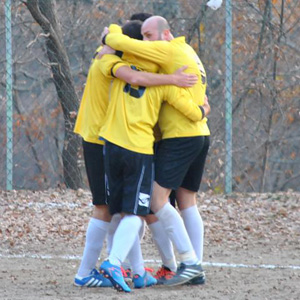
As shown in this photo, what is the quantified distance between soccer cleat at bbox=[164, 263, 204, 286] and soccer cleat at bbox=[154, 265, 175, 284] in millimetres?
107

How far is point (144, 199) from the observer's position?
555cm

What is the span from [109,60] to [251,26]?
20.8ft

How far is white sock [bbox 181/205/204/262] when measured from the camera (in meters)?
6.07

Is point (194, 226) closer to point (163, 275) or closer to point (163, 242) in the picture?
point (163, 242)

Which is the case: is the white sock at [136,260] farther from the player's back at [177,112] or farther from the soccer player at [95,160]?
the player's back at [177,112]

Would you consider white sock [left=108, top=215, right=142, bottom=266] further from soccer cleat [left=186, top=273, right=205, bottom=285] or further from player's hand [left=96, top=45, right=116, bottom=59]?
player's hand [left=96, top=45, right=116, bottom=59]

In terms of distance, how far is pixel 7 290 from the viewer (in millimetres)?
5660

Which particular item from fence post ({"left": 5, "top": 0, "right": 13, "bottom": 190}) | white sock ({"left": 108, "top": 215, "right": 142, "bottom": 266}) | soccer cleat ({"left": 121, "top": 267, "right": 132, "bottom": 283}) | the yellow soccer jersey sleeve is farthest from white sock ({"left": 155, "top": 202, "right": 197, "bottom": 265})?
fence post ({"left": 5, "top": 0, "right": 13, "bottom": 190})

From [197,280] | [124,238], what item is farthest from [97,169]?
[197,280]

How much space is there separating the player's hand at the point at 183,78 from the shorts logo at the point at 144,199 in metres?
0.74

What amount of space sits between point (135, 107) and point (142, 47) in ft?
1.26

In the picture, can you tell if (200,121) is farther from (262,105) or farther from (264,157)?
(264,157)

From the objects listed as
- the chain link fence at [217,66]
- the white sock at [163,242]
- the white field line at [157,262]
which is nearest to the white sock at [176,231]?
the white sock at [163,242]

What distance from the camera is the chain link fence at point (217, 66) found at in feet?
34.1
